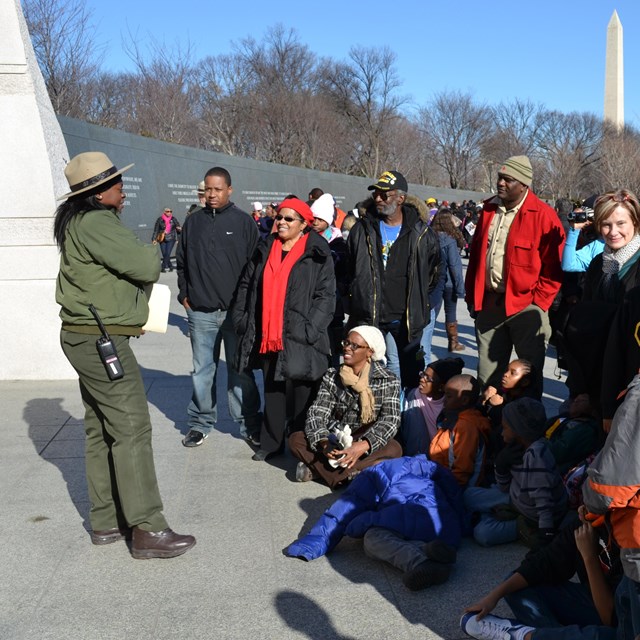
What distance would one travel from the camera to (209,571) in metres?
4.34

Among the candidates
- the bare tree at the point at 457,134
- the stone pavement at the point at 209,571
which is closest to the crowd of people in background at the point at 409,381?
the stone pavement at the point at 209,571

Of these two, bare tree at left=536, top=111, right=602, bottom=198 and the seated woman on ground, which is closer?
the seated woman on ground

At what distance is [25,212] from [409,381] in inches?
155

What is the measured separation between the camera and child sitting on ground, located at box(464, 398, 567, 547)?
4305 millimetres

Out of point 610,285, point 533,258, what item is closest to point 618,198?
point 610,285

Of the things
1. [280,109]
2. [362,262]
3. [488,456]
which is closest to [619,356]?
[488,456]

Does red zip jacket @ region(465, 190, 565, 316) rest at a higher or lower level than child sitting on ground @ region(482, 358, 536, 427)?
higher

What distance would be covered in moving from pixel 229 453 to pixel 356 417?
4.06ft

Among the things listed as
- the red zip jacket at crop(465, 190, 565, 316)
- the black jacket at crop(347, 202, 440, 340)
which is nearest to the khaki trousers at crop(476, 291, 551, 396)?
the red zip jacket at crop(465, 190, 565, 316)

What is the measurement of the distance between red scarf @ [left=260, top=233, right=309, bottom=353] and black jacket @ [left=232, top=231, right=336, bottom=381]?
0.04 metres

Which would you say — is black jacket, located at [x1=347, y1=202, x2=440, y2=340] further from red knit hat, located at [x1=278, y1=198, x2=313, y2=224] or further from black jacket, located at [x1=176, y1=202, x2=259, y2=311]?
black jacket, located at [x1=176, y1=202, x2=259, y2=311]

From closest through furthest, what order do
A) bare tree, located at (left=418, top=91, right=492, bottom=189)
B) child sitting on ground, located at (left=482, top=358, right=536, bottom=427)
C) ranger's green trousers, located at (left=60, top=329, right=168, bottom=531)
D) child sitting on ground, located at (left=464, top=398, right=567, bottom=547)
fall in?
1. child sitting on ground, located at (left=464, top=398, right=567, bottom=547)
2. ranger's green trousers, located at (left=60, top=329, right=168, bottom=531)
3. child sitting on ground, located at (left=482, top=358, right=536, bottom=427)
4. bare tree, located at (left=418, top=91, right=492, bottom=189)

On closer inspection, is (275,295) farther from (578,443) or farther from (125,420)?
(578,443)

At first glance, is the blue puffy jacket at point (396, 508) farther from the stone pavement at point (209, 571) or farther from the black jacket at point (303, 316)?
the black jacket at point (303, 316)
